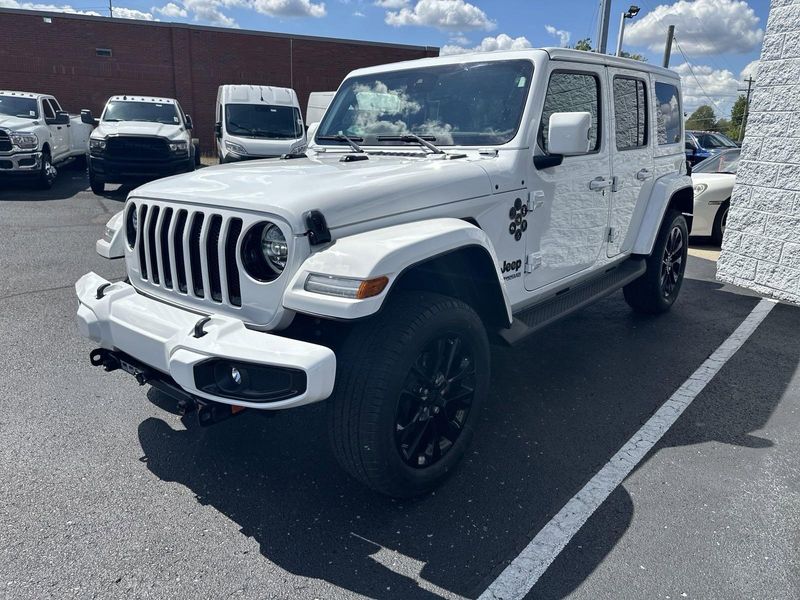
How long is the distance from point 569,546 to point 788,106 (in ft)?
18.8

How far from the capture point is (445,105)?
3838 mm

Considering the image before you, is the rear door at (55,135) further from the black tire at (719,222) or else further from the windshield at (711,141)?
the windshield at (711,141)

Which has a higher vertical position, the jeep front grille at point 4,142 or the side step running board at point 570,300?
the jeep front grille at point 4,142

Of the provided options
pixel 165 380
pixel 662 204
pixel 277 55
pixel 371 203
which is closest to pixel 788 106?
pixel 662 204

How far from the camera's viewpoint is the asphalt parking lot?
2416 mm

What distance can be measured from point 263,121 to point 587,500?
520 inches

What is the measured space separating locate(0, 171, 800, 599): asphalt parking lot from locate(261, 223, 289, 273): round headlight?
44.4 inches

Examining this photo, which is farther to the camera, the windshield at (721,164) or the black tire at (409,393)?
the windshield at (721,164)

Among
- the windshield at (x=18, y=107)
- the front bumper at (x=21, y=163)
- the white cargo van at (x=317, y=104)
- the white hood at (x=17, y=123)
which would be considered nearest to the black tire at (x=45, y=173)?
the front bumper at (x=21, y=163)

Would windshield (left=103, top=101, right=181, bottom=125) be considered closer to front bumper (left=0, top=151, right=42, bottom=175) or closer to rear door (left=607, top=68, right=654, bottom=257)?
front bumper (left=0, top=151, right=42, bottom=175)

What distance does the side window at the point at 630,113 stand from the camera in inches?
180

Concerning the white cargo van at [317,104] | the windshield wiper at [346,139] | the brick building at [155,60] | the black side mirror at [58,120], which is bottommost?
the windshield wiper at [346,139]

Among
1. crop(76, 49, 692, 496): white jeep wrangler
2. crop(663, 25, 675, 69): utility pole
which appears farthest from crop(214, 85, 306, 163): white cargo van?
crop(663, 25, 675, 69): utility pole

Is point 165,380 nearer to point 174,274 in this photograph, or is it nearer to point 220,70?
point 174,274
